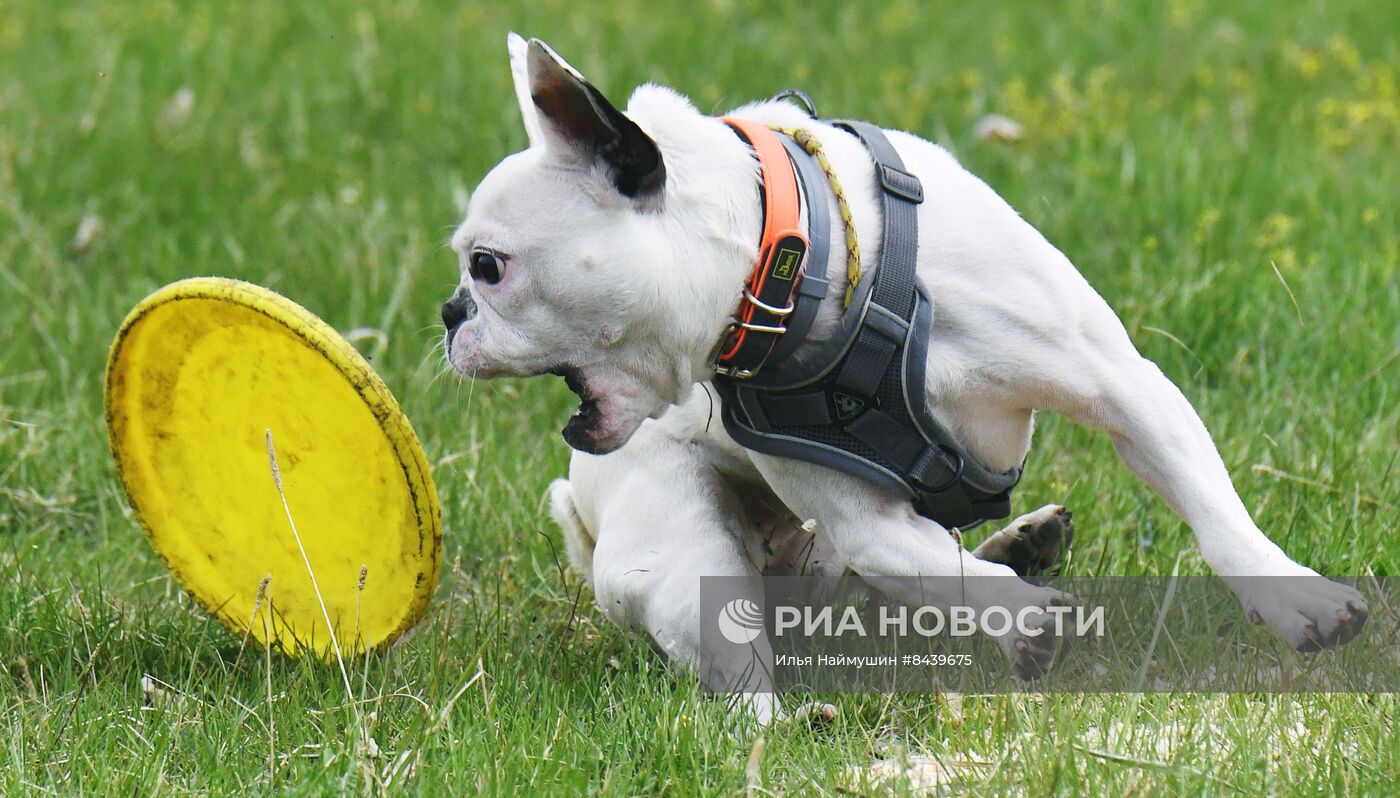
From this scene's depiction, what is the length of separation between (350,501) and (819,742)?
3.85 feet

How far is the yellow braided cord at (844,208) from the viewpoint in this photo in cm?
306

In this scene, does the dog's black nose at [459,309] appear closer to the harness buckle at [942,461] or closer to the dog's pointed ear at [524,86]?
the dog's pointed ear at [524,86]

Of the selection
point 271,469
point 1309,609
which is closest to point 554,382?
point 271,469

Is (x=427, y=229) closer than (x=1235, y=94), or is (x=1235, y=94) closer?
(x=427, y=229)

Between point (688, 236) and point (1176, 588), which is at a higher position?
point (688, 236)

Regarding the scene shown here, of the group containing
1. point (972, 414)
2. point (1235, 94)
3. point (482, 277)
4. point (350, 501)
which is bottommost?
point (1235, 94)

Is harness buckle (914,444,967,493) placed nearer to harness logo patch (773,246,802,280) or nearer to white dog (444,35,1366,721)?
white dog (444,35,1366,721)

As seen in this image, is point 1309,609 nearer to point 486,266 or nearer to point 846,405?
point 846,405

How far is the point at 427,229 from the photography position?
6074mm

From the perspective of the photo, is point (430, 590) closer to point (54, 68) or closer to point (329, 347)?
point (329, 347)

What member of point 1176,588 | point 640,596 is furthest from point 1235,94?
point 640,596

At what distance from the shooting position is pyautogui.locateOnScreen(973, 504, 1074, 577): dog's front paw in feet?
12.3

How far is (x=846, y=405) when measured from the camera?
124 inches

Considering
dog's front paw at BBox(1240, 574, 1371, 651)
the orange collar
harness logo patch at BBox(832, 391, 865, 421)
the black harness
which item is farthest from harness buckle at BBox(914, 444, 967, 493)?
dog's front paw at BBox(1240, 574, 1371, 651)
